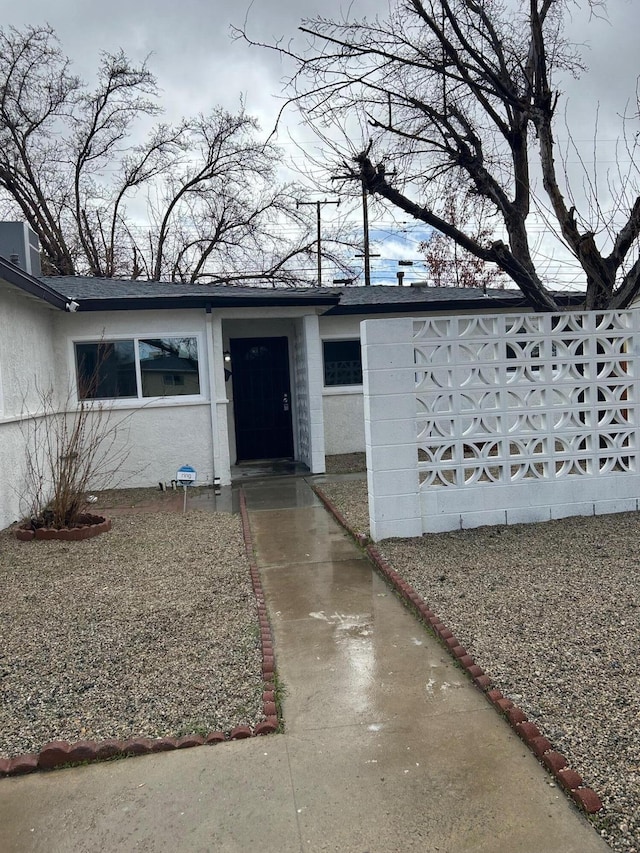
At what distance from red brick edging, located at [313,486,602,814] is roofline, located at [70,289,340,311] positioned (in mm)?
6017

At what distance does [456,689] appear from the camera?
140 inches

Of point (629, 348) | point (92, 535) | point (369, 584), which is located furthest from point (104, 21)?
point (369, 584)

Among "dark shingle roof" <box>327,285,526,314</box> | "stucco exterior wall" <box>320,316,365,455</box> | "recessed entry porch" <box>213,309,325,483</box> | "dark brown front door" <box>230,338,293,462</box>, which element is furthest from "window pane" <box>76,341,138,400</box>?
"stucco exterior wall" <box>320,316,365,455</box>

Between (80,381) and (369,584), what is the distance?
6.74 m

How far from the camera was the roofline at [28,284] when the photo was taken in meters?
6.81

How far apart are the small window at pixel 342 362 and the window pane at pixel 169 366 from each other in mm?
3101

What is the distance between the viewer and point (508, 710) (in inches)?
127

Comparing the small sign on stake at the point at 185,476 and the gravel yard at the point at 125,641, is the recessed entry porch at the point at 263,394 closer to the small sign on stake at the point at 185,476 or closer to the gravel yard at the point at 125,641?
the small sign on stake at the point at 185,476

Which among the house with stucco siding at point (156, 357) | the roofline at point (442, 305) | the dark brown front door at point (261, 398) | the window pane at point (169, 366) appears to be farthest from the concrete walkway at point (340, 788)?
the dark brown front door at point (261, 398)

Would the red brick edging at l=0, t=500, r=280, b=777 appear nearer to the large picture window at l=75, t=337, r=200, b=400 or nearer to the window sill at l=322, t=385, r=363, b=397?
the large picture window at l=75, t=337, r=200, b=400

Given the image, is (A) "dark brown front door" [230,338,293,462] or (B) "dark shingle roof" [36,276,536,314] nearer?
(B) "dark shingle roof" [36,276,536,314]

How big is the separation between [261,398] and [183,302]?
369cm

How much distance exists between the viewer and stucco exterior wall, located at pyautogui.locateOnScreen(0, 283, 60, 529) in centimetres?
771

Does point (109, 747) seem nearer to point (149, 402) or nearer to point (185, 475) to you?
Result: point (185, 475)
